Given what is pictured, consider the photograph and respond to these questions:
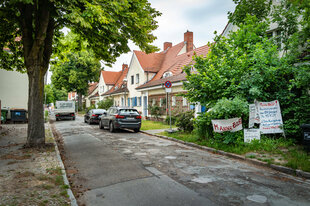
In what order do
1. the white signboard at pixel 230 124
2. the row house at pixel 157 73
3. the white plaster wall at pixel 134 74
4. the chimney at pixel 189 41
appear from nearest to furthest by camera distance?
1. the white signboard at pixel 230 124
2. the row house at pixel 157 73
3. the chimney at pixel 189 41
4. the white plaster wall at pixel 134 74

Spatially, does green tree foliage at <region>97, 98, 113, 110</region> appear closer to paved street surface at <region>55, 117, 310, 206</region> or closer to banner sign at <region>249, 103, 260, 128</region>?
paved street surface at <region>55, 117, 310, 206</region>

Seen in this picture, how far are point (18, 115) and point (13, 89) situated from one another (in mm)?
4581

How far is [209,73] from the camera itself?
884 cm

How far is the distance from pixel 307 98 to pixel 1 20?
41.8 ft

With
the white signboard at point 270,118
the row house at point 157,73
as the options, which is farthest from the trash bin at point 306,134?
the row house at point 157,73

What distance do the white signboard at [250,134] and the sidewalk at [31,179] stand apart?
21.4ft

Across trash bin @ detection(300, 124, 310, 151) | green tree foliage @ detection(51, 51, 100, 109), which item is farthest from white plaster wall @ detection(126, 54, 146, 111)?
trash bin @ detection(300, 124, 310, 151)

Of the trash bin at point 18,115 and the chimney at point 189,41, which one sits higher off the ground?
the chimney at point 189,41

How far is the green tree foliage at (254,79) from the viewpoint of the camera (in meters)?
7.90

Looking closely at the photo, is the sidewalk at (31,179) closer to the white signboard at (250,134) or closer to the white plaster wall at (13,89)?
the white signboard at (250,134)

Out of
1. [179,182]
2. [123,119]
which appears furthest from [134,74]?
[179,182]

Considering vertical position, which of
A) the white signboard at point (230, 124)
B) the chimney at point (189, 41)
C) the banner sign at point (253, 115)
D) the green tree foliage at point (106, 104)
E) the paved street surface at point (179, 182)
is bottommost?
the paved street surface at point (179, 182)

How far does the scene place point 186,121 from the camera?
1202 cm

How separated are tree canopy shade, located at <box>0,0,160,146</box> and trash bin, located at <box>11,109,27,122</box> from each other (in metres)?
11.1
